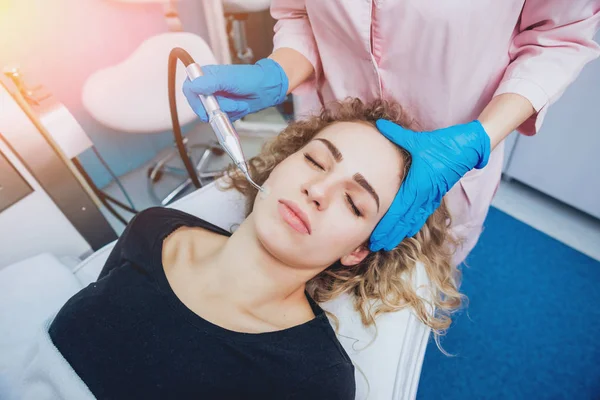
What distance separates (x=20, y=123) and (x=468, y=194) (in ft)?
4.10

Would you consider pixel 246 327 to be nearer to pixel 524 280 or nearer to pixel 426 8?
pixel 426 8

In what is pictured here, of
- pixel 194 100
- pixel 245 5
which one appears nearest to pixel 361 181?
pixel 194 100

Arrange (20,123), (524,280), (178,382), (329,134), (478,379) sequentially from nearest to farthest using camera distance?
(178,382), (329,134), (20,123), (478,379), (524,280)

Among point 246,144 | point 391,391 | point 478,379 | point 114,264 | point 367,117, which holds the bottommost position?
point 478,379

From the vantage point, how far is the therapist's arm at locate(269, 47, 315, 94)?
105cm

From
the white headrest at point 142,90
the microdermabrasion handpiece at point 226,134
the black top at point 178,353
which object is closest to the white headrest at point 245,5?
the white headrest at point 142,90

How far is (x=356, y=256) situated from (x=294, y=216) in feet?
0.74

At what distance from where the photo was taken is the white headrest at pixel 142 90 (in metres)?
1.57

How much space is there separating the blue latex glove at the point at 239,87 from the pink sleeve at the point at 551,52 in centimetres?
55

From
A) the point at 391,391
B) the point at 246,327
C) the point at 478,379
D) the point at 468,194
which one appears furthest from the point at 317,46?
the point at 478,379

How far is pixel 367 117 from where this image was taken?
39.2 inches

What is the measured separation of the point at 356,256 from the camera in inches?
36.7

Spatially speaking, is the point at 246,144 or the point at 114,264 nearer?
the point at 114,264

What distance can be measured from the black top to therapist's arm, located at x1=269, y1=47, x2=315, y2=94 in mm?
642
